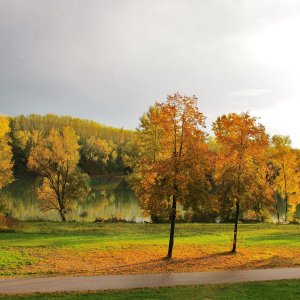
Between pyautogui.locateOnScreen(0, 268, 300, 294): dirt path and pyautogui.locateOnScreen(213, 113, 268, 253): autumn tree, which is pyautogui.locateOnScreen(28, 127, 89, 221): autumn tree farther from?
pyautogui.locateOnScreen(0, 268, 300, 294): dirt path

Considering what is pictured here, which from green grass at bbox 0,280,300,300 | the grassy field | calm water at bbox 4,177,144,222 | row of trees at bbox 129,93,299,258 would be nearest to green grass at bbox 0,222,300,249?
the grassy field

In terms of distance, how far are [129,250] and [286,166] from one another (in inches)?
1306

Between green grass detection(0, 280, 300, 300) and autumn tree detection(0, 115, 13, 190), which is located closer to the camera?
green grass detection(0, 280, 300, 300)

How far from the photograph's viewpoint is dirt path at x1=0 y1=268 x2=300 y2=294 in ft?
45.5

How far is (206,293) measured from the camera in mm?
13445

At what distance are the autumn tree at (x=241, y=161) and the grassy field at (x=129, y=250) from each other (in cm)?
280

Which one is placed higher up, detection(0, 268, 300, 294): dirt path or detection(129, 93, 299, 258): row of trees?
detection(129, 93, 299, 258): row of trees

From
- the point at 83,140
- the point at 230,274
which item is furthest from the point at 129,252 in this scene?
the point at 83,140

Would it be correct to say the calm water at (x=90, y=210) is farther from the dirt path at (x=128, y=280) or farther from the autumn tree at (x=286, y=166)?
the dirt path at (x=128, y=280)

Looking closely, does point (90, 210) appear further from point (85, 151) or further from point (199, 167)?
point (85, 151)

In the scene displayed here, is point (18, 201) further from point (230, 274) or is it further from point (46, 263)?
point (230, 274)

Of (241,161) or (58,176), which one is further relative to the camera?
(58,176)

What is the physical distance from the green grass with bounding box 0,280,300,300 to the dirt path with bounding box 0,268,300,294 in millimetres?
871

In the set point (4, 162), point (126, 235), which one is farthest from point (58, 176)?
point (126, 235)
